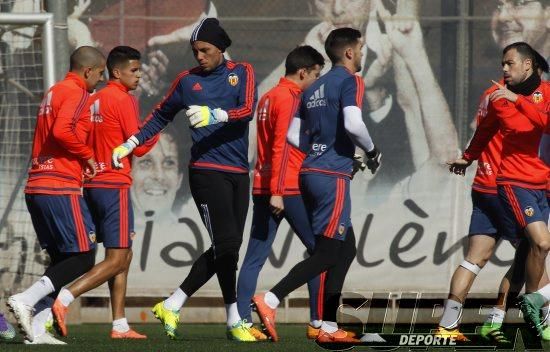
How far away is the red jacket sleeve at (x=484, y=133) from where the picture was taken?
1087 centimetres

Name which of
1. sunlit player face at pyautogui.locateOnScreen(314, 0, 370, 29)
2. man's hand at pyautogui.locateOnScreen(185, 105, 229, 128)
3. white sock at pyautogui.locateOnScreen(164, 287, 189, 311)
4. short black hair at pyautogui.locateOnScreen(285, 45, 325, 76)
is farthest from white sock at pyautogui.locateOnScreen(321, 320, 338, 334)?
sunlit player face at pyautogui.locateOnScreen(314, 0, 370, 29)

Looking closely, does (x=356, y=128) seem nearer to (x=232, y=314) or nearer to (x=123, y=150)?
(x=123, y=150)

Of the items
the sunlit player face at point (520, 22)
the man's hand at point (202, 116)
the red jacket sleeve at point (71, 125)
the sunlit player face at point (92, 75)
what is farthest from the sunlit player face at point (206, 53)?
the sunlit player face at point (520, 22)

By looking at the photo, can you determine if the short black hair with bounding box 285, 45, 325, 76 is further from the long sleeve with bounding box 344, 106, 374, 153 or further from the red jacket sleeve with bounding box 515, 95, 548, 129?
the red jacket sleeve with bounding box 515, 95, 548, 129

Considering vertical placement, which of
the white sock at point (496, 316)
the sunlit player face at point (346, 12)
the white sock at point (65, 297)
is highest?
the sunlit player face at point (346, 12)

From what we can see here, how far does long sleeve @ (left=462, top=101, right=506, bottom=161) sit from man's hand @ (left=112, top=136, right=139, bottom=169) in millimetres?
2439

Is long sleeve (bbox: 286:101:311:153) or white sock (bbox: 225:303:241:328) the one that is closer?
long sleeve (bbox: 286:101:311:153)

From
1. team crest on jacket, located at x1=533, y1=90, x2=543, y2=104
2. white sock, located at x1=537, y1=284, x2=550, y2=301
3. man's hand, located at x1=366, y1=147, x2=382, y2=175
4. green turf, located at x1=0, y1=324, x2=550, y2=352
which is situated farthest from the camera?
team crest on jacket, located at x1=533, y1=90, x2=543, y2=104

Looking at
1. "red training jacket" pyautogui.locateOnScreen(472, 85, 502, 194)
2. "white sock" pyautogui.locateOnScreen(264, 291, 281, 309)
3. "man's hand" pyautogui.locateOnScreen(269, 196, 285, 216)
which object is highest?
"red training jacket" pyautogui.locateOnScreen(472, 85, 502, 194)

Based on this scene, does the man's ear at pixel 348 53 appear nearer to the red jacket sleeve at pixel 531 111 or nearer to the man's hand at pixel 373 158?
the man's hand at pixel 373 158

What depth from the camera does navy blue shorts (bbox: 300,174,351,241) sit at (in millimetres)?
10219

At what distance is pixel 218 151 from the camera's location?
1091cm

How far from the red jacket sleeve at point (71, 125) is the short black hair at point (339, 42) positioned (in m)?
1.78

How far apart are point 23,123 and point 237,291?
356 centimetres
